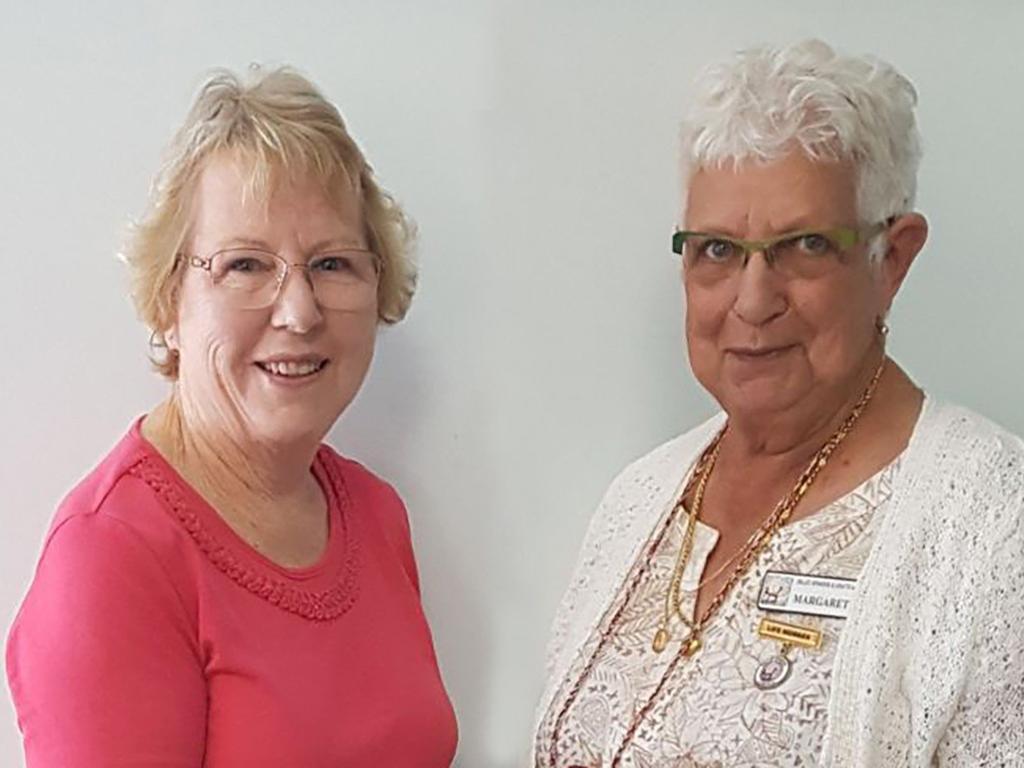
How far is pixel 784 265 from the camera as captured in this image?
1.43 meters

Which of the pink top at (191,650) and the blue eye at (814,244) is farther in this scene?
the blue eye at (814,244)

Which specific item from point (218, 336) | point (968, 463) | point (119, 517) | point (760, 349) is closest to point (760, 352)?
point (760, 349)

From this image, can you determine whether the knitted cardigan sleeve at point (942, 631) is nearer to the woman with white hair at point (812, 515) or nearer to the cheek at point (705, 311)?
the woman with white hair at point (812, 515)

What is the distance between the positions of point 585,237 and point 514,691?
2.29 ft

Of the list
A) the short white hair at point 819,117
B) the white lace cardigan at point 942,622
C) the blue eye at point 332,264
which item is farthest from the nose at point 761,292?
the blue eye at point 332,264

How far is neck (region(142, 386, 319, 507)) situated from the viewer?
1.48m

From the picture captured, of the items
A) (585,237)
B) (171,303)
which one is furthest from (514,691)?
(171,303)

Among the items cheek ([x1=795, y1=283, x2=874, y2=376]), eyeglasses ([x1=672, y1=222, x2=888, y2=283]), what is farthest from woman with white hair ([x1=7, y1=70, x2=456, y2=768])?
cheek ([x1=795, y1=283, x2=874, y2=376])

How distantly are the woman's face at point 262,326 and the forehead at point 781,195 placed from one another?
1.44 ft

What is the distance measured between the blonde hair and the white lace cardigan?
2.43 feet

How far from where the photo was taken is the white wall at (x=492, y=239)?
71.6 inches

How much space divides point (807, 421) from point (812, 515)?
111 millimetres

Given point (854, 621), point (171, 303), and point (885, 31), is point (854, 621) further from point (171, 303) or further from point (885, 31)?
point (885, 31)

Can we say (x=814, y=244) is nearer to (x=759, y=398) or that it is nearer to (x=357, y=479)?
(x=759, y=398)
